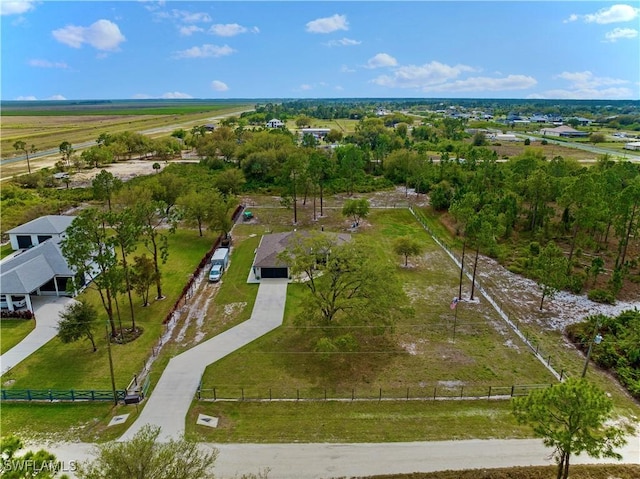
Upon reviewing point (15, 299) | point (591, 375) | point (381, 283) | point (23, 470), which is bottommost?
point (591, 375)

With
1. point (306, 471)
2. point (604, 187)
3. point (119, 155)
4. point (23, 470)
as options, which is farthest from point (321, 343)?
point (119, 155)

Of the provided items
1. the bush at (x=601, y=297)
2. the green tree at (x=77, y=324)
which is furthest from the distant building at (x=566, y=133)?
the green tree at (x=77, y=324)

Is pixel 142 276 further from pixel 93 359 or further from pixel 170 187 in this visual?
pixel 170 187

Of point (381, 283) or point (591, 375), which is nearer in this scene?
point (591, 375)

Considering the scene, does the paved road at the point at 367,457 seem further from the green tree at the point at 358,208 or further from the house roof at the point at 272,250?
the green tree at the point at 358,208

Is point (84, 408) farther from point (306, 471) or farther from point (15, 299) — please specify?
point (15, 299)

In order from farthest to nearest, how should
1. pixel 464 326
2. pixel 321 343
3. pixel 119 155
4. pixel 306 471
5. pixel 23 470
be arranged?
pixel 119 155 → pixel 464 326 → pixel 321 343 → pixel 306 471 → pixel 23 470
